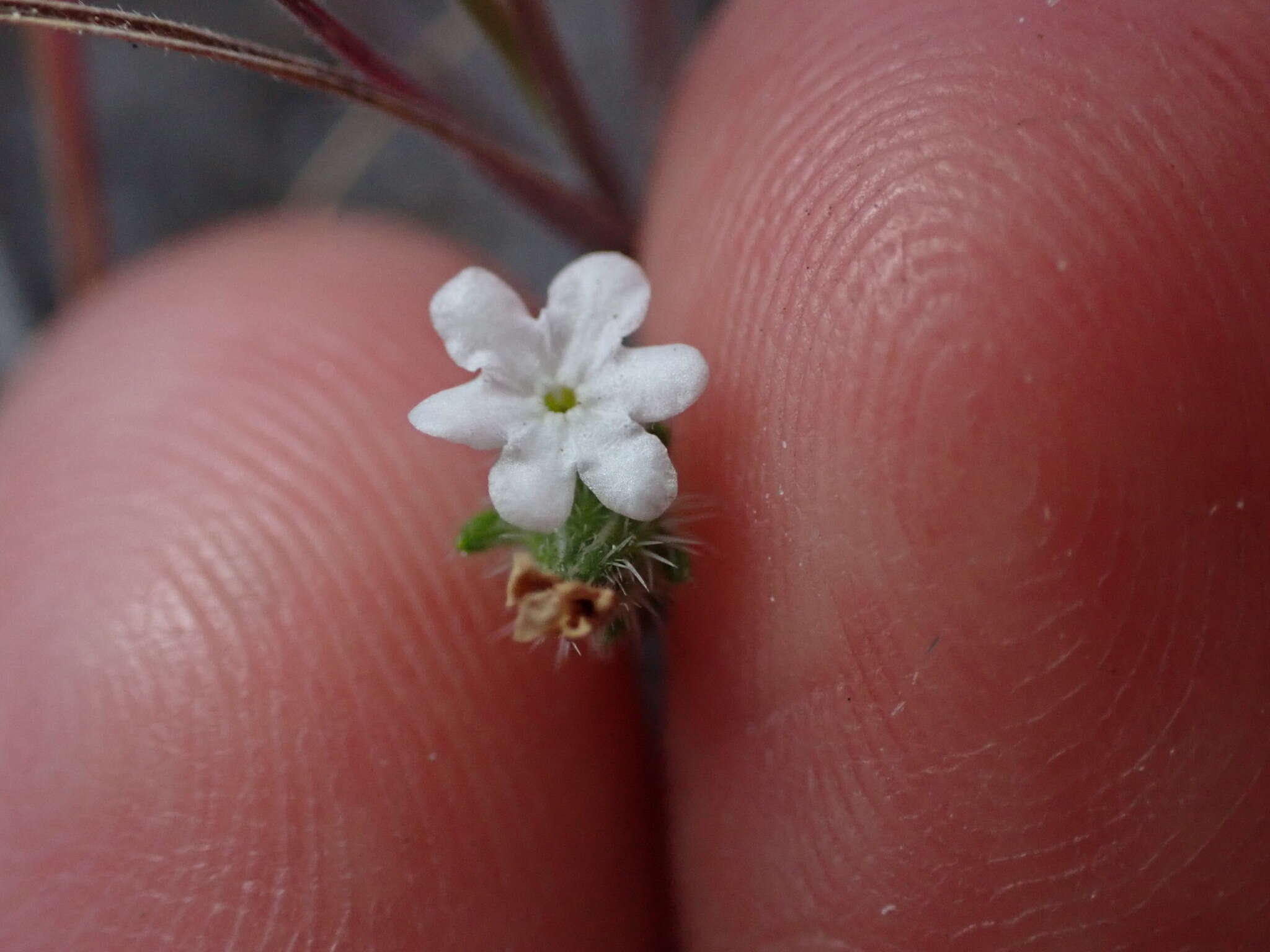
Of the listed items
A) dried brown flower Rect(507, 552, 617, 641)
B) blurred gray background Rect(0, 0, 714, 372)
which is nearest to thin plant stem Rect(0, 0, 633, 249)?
blurred gray background Rect(0, 0, 714, 372)

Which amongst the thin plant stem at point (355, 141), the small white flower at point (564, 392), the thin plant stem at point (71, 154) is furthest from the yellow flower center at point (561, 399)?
the thin plant stem at point (71, 154)

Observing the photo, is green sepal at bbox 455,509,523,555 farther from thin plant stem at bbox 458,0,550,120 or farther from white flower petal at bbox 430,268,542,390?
thin plant stem at bbox 458,0,550,120

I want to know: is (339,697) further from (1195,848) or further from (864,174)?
(1195,848)

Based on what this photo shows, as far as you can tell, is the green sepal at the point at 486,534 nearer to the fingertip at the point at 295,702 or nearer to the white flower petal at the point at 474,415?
the white flower petal at the point at 474,415

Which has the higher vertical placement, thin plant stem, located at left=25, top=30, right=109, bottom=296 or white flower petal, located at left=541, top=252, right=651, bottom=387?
thin plant stem, located at left=25, top=30, right=109, bottom=296

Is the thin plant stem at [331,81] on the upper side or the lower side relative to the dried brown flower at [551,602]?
upper

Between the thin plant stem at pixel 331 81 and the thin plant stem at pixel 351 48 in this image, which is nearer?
the thin plant stem at pixel 331 81

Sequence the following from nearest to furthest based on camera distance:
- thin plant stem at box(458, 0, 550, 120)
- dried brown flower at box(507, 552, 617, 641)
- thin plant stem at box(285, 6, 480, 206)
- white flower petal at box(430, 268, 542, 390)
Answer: dried brown flower at box(507, 552, 617, 641) < white flower petal at box(430, 268, 542, 390) < thin plant stem at box(458, 0, 550, 120) < thin plant stem at box(285, 6, 480, 206)
